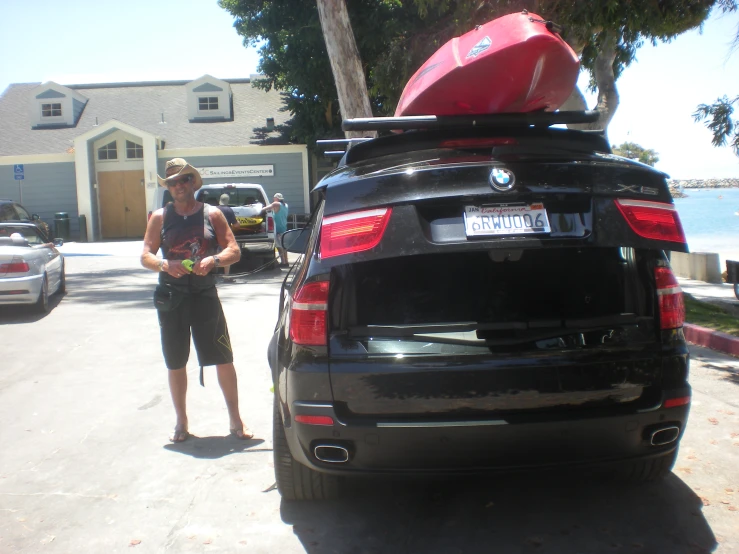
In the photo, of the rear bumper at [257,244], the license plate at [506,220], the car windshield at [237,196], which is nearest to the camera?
the license plate at [506,220]

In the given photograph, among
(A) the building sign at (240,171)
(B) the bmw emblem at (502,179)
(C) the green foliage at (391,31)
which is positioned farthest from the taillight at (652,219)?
(A) the building sign at (240,171)

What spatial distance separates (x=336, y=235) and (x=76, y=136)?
31.9 metres

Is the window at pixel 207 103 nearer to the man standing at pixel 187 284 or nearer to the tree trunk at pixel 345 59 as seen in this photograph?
the tree trunk at pixel 345 59

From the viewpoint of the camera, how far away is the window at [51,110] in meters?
33.1

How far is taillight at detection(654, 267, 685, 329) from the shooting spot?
3.35 m

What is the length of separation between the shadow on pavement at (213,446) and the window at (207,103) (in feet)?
97.0

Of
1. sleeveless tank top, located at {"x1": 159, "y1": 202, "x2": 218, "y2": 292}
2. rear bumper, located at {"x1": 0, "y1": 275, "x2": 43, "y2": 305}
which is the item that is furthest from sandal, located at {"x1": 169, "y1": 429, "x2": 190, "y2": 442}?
rear bumper, located at {"x1": 0, "y1": 275, "x2": 43, "y2": 305}

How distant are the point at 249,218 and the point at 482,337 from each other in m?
13.8

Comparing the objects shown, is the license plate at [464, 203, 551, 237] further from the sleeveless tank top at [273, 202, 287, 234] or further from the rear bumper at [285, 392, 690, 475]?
the sleeveless tank top at [273, 202, 287, 234]

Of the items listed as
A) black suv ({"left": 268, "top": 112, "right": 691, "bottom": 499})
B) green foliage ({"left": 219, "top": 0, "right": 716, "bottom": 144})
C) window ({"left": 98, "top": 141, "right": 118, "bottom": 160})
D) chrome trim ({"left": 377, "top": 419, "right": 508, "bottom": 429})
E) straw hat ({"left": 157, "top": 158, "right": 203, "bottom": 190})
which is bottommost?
chrome trim ({"left": 377, "top": 419, "right": 508, "bottom": 429})

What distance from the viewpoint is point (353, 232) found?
10.3ft

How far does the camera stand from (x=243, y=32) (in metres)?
24.9

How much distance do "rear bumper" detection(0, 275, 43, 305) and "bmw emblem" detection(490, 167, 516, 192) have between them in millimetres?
8967

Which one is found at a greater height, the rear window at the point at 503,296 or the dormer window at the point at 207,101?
the dormer window at the point at 207,101
